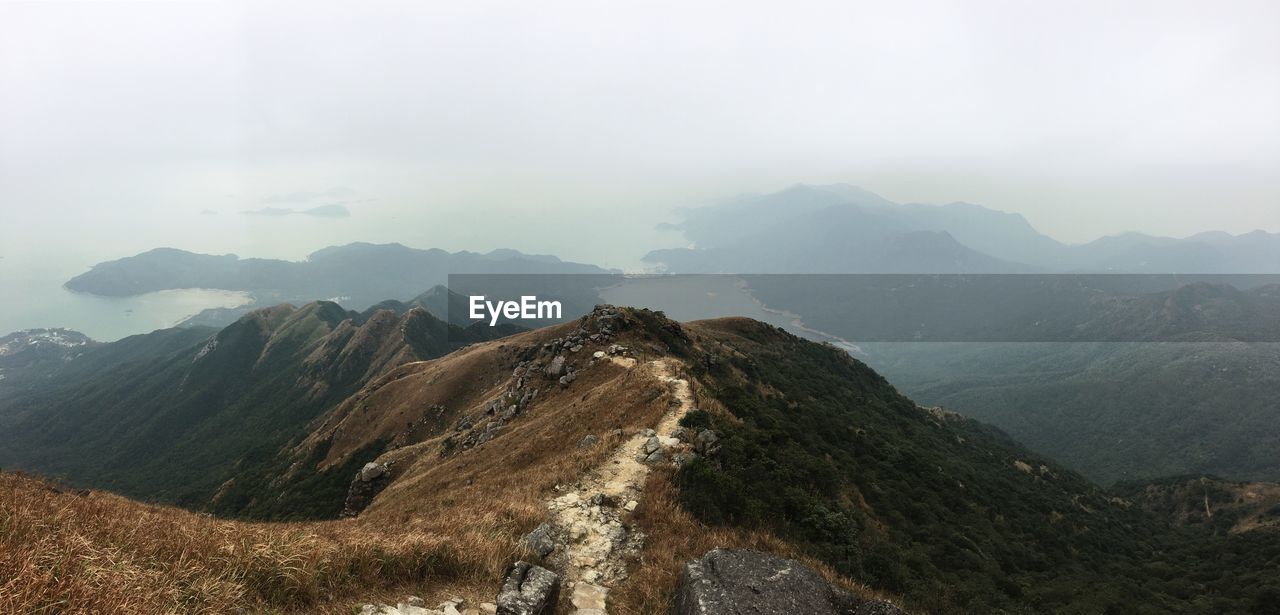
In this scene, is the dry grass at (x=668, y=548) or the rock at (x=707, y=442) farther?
the rock at (x=707, y=442)

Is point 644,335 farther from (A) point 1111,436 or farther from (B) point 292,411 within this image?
(A) point 1111,436

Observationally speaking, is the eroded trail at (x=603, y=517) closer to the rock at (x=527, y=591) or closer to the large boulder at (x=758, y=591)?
the rock at (x=527, y=591)

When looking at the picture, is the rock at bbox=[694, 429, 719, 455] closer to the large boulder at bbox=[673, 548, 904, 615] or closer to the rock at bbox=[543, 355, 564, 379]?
the large boulder at bbox=[673, 548, 904, 615]

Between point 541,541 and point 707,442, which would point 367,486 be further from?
point 541,541

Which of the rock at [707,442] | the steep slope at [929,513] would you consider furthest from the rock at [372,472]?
the rock at [707,442]

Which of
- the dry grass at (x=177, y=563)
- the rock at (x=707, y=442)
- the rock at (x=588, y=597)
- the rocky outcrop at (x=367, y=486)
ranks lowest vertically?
the rocky outcrop at (x=367, y=486)

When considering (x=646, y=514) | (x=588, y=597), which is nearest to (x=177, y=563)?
(x=588, y=597)
